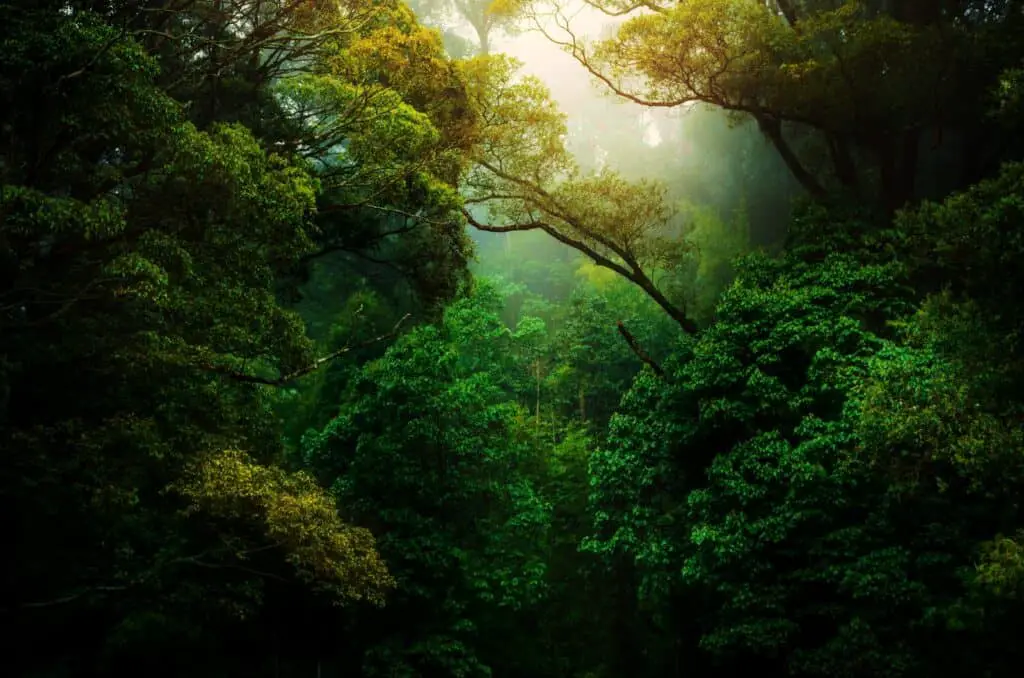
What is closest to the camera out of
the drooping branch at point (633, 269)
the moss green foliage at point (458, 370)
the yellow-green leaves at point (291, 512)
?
the moss green foliage at point (458, 370)

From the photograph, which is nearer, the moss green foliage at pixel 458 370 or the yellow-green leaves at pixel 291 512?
the moss green foliage at pixel 458 370

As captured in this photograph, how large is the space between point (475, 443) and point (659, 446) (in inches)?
193

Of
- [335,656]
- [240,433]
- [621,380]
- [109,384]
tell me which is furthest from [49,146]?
[621,380]

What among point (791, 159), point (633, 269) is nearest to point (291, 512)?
point (633, 269)

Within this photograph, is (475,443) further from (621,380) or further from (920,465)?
(920,465)

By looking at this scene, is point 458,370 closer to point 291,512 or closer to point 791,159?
point 791,159

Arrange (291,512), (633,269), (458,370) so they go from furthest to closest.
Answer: (458,370), (633,269), (291,512)

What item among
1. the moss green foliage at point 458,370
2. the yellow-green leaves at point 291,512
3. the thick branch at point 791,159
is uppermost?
the thick branch at point 791,159

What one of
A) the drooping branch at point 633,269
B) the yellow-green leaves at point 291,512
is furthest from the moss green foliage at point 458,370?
the drooping branch at point 633,269

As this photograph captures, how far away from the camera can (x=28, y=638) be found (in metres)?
11.1

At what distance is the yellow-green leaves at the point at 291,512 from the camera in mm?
9430

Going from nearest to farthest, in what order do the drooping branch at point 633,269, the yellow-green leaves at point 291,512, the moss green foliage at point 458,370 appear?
the moss green foliage at point 458,370 < the yellow-green leaves at point 291,512 < the drooping branch at point 633,269

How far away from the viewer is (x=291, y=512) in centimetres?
966

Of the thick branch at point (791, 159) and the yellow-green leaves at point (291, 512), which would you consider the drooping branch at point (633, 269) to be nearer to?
the thick branch at point (791, 159)
